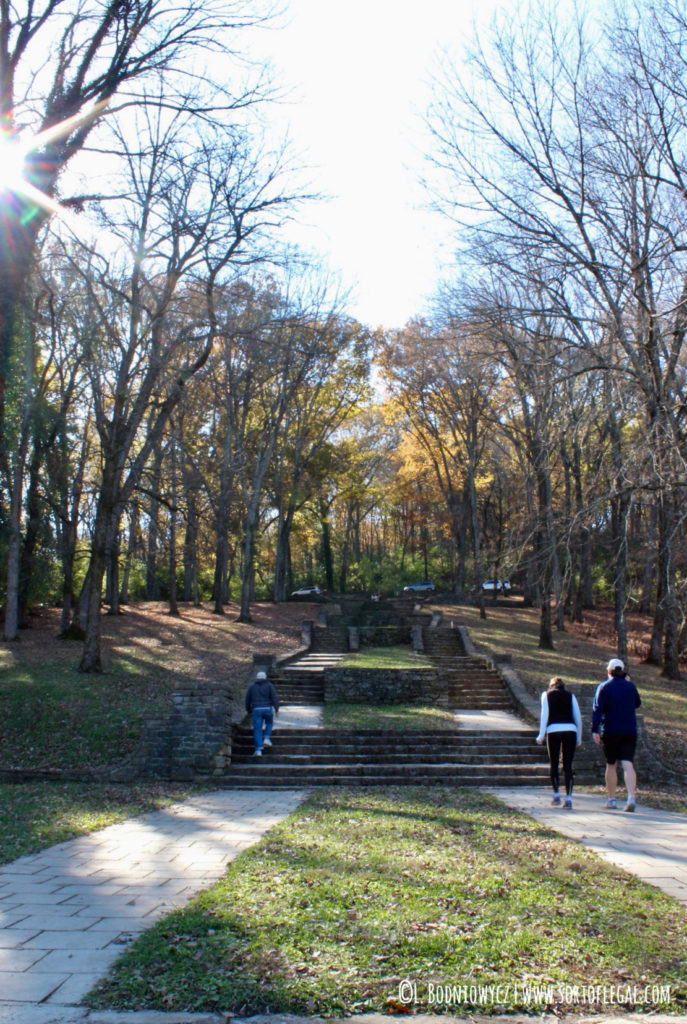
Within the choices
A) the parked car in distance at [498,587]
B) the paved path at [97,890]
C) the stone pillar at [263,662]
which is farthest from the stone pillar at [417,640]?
the parked car in distance at [498,587]

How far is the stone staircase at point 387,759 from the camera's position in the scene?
11906 millimetres

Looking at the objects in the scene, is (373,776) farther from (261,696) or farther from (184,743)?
(184,743)

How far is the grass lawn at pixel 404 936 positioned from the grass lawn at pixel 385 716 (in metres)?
7.54

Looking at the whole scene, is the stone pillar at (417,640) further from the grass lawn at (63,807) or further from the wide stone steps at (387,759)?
the grass lawn at (63,807)

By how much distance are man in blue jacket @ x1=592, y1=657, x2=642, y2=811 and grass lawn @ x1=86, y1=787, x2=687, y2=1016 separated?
9.10 feet

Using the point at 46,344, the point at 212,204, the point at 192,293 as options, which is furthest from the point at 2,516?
the point at 212,204

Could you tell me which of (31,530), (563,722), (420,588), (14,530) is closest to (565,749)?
(563,722)

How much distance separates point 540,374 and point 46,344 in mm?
18510

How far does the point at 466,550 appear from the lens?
4481 centimetres

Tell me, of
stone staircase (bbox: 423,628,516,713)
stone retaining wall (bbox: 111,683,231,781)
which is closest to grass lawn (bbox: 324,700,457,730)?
stone staircase (bbox: 423,628,516,713)

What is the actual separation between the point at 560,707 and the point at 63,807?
20.1ft

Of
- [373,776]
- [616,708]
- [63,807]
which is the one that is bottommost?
[373,776]

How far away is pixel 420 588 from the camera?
4847 cm

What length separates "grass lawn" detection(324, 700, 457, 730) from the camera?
564 inches
